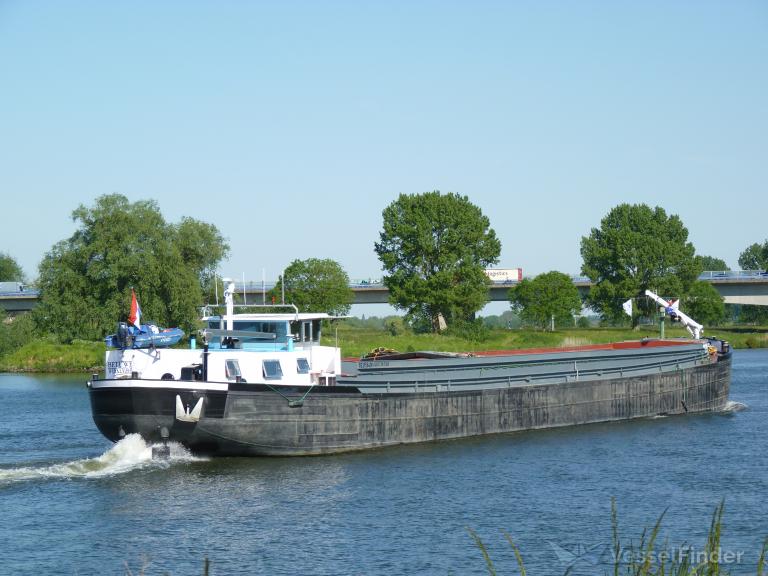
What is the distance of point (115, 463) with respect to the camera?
2850cm

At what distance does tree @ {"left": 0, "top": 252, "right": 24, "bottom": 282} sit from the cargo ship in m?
150

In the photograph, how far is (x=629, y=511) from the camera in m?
23.9

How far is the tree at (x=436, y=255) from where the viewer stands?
8569cm

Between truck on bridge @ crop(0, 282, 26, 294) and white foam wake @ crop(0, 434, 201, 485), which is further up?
truck on bridge @ crop(0, 282, 26, 294)

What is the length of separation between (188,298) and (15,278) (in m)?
122

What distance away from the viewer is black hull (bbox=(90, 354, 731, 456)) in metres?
28.6

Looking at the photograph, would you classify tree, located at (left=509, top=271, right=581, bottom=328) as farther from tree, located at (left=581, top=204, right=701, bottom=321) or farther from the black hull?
the black hull

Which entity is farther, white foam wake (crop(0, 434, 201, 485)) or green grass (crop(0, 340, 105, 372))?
green grass (crop(0, 340, 105, 372))

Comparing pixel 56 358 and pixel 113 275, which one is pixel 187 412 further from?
pixel 56 358

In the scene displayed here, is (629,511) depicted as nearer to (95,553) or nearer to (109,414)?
(95,553)

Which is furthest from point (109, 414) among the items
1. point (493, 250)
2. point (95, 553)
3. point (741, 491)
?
point (493, 250)

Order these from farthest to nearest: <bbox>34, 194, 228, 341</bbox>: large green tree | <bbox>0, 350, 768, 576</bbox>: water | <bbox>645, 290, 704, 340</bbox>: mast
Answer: <bbox>34, 194, 228, 341</bbox>: large green tree → <bbox>645, 290, 704, 340</bbox>: mast → <bbox>0, 350, 768, 576</bbox>: water
